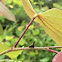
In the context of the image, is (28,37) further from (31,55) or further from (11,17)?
(11,17)

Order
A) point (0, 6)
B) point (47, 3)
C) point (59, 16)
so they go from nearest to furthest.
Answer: point (59, 16), point (0, 6), point (47, 3)

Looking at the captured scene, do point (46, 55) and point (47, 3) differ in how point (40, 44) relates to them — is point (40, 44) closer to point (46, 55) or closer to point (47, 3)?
point (46, 55)

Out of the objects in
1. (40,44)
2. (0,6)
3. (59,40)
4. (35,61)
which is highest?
(0,6)

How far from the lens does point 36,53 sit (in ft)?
4.50

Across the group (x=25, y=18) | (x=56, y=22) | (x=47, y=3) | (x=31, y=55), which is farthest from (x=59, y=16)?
(x=47, y=3)

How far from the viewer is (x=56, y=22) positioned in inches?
14.1

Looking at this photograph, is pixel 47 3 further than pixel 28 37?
Yes

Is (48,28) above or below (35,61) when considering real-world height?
above

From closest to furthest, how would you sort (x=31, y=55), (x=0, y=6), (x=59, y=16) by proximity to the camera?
(x=59, y=16)
(x=0, y=6)
(x=31, y=55)

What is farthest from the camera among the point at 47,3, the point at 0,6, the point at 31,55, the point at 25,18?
the point at 47,3

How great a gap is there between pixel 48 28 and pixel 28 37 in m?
1.04

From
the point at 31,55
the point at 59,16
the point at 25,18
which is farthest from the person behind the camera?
the point at 25,18

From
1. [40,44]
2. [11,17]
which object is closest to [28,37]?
[40,44]

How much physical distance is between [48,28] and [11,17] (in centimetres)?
14
